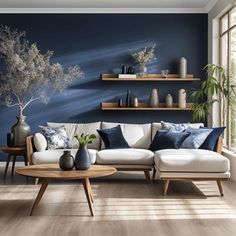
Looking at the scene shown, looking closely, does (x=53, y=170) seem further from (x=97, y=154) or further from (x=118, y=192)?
(x=97, y=154)

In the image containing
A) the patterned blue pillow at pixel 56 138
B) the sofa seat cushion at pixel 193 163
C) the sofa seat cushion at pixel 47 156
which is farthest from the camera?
the patterned blue pillow at pixel 56 138

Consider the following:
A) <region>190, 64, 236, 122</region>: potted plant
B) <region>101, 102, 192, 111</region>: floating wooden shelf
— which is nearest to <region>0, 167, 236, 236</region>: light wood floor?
<region>190, 64, 236, 122</region>: potted plant

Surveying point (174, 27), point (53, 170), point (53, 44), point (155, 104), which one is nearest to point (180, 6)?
point (174, 27)

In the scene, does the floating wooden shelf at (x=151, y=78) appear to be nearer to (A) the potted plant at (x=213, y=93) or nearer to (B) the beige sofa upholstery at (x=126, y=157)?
(A) the potted plant at (x=213, y=93)

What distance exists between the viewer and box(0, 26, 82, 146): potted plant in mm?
7652

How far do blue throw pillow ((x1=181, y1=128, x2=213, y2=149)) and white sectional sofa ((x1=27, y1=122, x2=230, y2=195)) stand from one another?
325 mm

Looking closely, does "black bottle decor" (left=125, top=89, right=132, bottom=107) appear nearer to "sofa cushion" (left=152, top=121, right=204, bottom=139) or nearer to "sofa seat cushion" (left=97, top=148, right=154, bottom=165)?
"sofa cushion" (left=152, top=121, right=204, bottom=139)

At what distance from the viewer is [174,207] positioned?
4605mm

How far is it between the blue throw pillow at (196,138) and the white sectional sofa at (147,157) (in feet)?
1.07

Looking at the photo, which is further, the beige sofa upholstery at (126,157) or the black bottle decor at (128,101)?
the black bottle decor at (128,101)

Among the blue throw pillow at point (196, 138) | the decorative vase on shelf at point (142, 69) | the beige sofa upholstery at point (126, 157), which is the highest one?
the decorative vase on shelf at point (142, 69)

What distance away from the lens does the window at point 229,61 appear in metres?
6.93

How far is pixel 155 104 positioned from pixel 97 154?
6.61 feet

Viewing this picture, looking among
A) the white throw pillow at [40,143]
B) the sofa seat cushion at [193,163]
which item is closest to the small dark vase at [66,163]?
the sofa seat cushion at [193,163]
